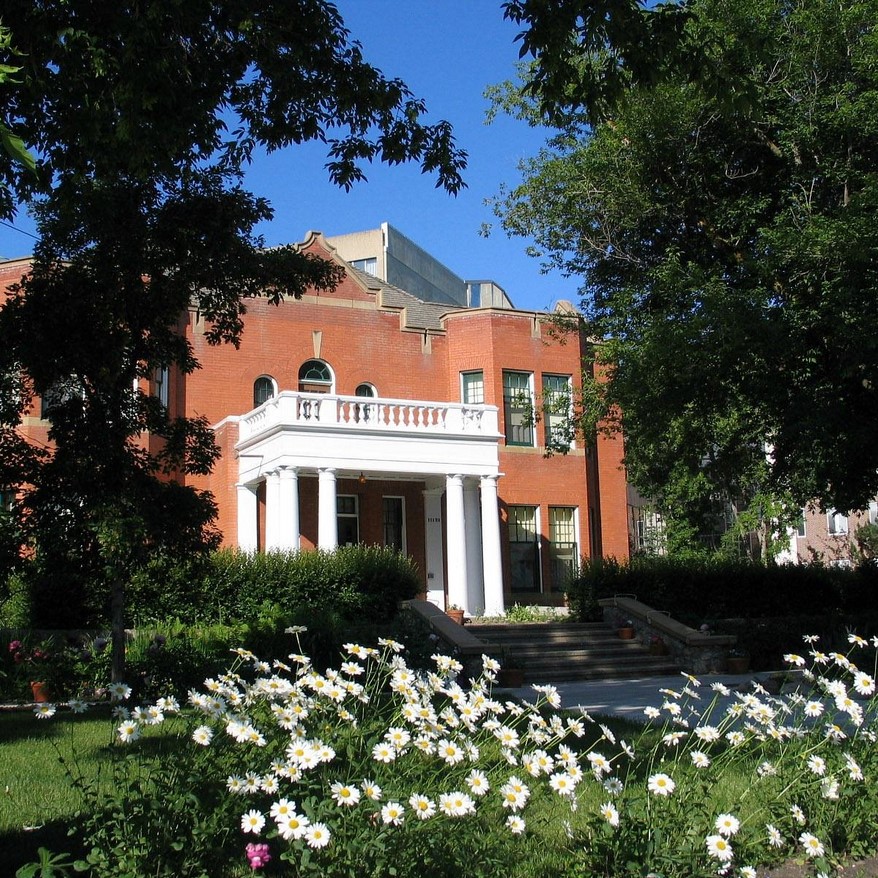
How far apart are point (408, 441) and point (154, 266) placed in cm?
1401

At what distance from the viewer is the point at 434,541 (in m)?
27.4

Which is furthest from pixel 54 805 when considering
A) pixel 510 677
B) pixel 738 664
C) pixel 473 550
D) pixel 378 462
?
pixel 473 550

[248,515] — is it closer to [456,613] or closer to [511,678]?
[456,613]

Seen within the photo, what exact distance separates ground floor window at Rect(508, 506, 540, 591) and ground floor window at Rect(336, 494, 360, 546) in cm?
443

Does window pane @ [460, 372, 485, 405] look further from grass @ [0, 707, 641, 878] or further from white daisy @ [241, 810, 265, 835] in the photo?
white daisy @ [241, 810, 265, 835]

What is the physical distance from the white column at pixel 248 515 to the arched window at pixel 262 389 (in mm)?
2643

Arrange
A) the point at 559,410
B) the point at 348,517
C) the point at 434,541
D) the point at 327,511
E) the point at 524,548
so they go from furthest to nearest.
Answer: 1. the point at 524,548
2. the point at 434,541
3. the point at 348,517
4. the point at 559,410
5. the point at 327,511

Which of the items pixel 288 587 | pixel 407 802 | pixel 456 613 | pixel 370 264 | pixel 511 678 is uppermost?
pixel 370 264

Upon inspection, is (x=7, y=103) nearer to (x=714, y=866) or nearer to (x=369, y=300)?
(x=714, y=866)

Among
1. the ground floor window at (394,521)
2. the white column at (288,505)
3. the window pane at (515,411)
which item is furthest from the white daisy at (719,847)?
the window pane at (515,411)

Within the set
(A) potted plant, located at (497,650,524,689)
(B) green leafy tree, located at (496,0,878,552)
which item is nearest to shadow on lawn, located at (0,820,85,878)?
(A) potted plant, located at (497,650,524,689)

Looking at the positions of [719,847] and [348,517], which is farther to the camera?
[348,517]

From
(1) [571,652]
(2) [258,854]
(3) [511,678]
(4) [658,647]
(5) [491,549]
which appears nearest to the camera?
(2) [258,854]

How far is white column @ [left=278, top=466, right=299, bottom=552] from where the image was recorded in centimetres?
2272
